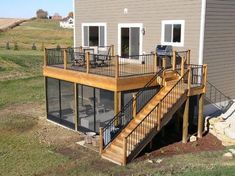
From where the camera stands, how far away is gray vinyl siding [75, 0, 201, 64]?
17.4 metres

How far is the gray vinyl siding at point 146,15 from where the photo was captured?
17.4 meters

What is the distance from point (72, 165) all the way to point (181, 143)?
5.01 m

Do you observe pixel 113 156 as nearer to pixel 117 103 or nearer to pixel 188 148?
pixel 117 103

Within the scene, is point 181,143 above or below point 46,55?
below

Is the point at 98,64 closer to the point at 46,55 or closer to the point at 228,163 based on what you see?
the point at 46,55

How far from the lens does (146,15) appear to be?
19609 mm

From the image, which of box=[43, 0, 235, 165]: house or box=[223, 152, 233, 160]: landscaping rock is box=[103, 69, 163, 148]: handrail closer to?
box=[43, 0, 235, 165]: house

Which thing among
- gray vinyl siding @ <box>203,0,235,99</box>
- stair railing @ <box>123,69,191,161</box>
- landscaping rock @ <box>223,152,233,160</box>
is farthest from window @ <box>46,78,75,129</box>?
landscaping rock @ <box>223,152,233,160</box>

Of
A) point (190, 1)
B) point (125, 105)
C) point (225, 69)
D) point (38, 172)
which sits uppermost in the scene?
point (190, 1)

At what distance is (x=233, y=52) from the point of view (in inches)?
744

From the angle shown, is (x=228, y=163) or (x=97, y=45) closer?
(x=228, y=163)

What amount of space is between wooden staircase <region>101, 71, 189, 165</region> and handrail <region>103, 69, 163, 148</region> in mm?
290

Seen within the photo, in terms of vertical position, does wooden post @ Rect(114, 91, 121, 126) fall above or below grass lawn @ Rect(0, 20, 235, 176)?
above

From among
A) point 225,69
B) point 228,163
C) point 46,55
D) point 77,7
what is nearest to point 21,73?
point 77,7
